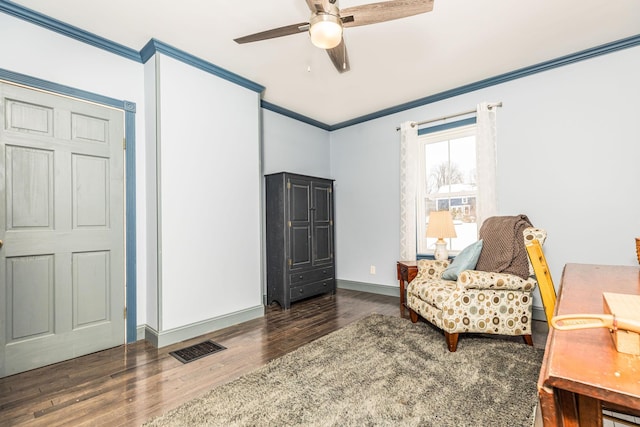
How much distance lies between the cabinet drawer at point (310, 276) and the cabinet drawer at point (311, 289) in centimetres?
5

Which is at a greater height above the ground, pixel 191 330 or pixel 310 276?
pixel 310 276

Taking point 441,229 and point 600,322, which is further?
point 441,229

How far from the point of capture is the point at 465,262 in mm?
2746

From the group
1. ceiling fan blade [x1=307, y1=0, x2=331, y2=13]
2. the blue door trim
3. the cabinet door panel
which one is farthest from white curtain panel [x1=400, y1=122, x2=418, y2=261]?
the blue door trim

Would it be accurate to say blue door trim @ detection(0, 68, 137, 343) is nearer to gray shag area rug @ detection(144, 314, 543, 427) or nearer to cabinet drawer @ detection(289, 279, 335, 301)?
gray shag area rug @ detection(144, 314, 543, 427)

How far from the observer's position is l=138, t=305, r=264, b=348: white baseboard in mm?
2676

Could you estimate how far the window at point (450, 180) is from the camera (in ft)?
12.1

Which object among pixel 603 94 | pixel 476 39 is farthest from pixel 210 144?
pixel 603 94

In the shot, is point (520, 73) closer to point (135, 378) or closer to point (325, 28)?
point (325, 28)

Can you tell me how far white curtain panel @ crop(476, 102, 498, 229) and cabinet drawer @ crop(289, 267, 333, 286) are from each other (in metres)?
2.04

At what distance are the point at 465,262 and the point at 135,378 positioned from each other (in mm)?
2757

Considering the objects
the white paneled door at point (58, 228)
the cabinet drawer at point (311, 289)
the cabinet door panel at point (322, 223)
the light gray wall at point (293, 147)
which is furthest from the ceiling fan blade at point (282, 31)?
the cabinet drawer at point (311, 289)

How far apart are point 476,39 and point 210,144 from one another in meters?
2.67

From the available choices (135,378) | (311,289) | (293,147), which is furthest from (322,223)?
(135,378)
